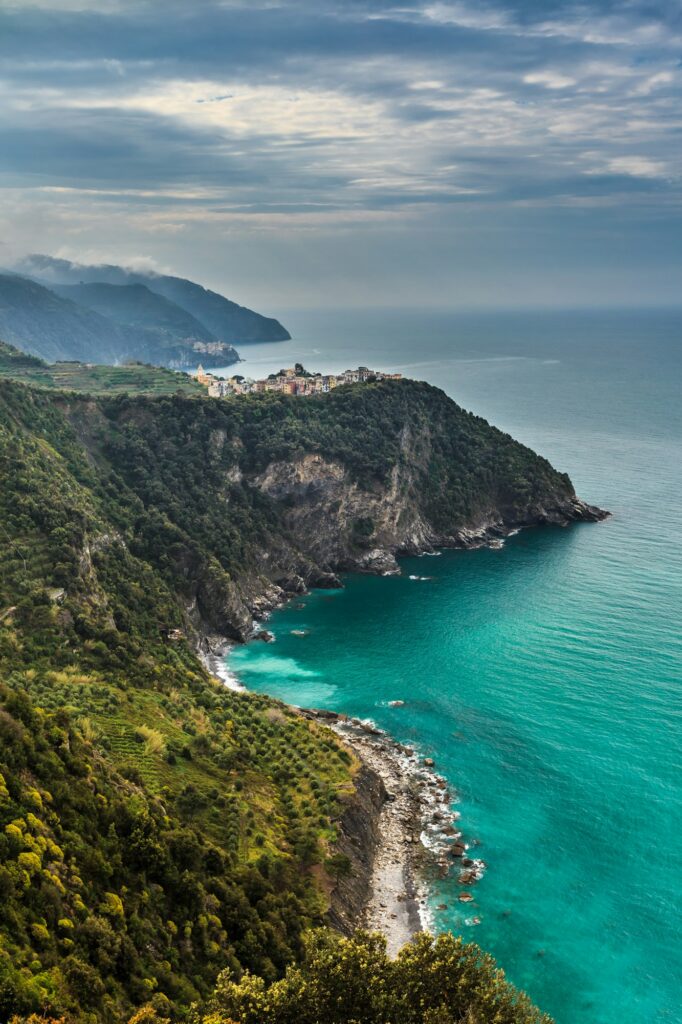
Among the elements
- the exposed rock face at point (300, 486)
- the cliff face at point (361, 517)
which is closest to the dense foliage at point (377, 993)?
the exposed rock face at point (300, 486)

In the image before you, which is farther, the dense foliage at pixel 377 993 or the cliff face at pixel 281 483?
the cliff face at pixel 281 483

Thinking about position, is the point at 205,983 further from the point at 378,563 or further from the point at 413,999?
the point at 378,563

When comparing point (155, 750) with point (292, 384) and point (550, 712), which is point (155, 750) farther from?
point (292, 384)

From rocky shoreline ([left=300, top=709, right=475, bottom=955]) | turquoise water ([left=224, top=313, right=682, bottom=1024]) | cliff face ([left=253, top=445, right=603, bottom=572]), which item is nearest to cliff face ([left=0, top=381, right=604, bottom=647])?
cliff face ([left=253, top=445, right=603, bottom=572])

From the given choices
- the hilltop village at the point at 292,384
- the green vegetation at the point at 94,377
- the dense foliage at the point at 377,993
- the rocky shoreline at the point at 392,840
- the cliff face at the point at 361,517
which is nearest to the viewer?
the dense foliage at the point at 377,993

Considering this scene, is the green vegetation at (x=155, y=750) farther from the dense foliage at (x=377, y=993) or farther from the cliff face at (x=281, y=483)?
the cliff face at (x=281, y=483)

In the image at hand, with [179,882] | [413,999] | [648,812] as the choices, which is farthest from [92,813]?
[648,812]

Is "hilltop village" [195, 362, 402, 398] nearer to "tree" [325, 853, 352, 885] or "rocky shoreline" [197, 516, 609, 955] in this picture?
"rocky shoreline" [197, 516, 609, 955]

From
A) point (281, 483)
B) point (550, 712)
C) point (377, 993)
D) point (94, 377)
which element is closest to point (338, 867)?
point (377, 993)
